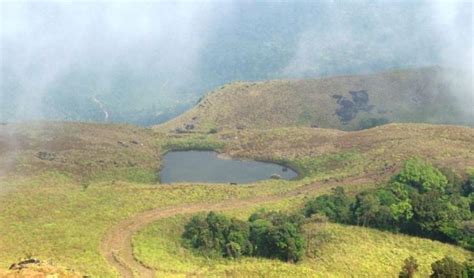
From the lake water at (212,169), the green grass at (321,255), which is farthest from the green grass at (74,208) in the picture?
the lake water at (212,169)

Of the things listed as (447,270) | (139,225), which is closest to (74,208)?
(139,225)

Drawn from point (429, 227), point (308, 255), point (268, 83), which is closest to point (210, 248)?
point (308, 255)

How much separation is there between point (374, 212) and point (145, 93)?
5699 inches

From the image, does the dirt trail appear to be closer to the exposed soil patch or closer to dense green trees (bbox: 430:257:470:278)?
dense green trees (bbox: 430:257:470:278)

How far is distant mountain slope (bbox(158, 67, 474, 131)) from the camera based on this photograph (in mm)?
128500

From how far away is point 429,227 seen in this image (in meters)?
59.1

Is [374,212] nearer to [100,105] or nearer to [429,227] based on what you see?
[429,227]

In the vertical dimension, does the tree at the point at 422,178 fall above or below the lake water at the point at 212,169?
below

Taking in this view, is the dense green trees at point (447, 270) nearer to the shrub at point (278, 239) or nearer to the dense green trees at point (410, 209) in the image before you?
the shrub at point (278, 239)

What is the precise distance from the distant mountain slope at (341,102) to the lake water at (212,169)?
24229mm

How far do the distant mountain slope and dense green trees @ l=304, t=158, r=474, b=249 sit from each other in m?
54.9

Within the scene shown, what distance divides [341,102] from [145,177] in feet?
214

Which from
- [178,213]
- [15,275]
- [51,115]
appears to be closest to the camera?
[15,275]

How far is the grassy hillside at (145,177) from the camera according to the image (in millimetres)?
51812
